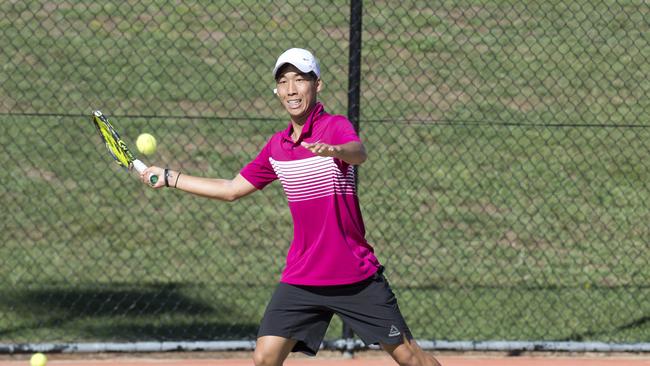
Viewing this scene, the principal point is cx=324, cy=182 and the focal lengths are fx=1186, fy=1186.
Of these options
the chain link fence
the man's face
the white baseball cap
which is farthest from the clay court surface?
the white baseball cap

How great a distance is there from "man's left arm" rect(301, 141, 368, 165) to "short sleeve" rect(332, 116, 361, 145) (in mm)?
100

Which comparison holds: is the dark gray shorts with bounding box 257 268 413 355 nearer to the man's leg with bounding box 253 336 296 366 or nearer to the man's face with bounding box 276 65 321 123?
the man's leg with bounding box 253 336 296 366

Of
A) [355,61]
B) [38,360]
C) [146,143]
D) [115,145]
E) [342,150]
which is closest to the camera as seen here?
[342,150]

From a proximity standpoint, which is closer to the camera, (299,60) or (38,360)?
(299,60)

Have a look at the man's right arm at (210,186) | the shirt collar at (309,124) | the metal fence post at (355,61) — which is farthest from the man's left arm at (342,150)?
the metal fence post at (355,61)

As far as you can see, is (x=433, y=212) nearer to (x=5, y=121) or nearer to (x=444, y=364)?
(x=444, y=364)

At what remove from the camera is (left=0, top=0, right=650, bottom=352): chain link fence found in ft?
26.0

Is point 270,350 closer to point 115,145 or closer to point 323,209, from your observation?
point 323,209

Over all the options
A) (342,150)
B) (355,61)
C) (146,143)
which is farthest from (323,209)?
(355,61)

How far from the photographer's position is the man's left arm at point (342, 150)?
4.55 m

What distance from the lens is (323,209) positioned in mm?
5078

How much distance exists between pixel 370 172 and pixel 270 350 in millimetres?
5107

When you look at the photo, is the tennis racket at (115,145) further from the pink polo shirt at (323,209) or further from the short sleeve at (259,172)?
the pink polo shirt at (323,209)

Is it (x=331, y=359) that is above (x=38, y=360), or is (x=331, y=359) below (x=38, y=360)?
below
